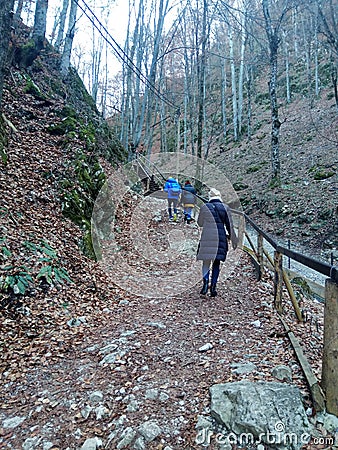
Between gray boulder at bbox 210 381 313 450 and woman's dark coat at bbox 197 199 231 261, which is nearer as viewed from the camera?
gray boulder at bbox 210 381 313 450

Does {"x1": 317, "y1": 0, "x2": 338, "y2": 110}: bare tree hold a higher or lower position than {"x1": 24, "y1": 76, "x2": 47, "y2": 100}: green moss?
higher

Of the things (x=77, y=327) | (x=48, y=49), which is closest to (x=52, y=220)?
(x=77, y=327)

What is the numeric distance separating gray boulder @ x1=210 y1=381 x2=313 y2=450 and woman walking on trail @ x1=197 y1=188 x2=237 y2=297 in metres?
2.96

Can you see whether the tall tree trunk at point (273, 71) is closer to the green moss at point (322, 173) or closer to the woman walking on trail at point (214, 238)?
the green moss at point (322, 173)

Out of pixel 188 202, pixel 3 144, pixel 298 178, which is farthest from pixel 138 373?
pixel 298 178

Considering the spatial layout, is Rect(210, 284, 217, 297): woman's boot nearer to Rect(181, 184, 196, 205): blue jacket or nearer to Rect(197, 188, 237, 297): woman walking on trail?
Rect(197, 188, 237, 297): woman walking on trail

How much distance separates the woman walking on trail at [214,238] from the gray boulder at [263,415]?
296 centimetres

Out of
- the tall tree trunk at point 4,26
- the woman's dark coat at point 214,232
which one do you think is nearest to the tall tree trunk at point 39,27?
the tall tree trunk at point 4,26

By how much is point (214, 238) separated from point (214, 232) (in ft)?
0.35

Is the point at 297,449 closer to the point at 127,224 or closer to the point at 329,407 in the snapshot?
the point at 329,407

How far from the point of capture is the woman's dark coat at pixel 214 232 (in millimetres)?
5488

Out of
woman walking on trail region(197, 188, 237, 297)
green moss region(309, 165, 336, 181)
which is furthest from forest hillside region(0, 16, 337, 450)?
green moss region(309, 165, 336, 181)

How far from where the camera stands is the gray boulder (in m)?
2.19

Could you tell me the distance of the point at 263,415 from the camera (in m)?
2.30
